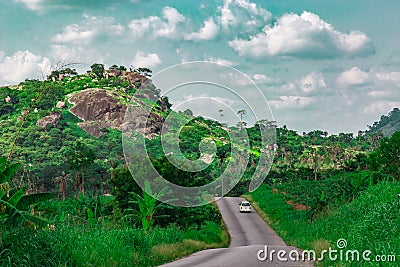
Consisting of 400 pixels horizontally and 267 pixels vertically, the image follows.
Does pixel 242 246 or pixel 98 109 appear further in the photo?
pixel 98 109

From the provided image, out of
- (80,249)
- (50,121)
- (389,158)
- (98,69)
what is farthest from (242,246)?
(98,69)

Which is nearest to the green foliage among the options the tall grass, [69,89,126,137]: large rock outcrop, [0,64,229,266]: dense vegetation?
[0,64,229,266]: dense vegetation

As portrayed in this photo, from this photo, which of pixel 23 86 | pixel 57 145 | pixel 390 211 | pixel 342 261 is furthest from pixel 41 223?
pixel 23 86

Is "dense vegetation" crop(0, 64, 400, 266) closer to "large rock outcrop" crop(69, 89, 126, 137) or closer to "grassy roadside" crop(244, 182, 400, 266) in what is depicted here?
"grassy roadside" crop(244, 182, 400, 266)

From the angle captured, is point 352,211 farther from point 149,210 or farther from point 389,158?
point 389,158

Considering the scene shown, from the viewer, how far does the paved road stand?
12586mm

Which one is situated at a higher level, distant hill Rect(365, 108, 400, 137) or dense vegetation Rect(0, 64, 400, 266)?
distant hill Rect(365, 108, 400, 137)

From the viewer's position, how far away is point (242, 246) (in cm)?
2048

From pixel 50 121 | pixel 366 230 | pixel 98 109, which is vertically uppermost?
pixel 98 109

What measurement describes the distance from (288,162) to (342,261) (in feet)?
238

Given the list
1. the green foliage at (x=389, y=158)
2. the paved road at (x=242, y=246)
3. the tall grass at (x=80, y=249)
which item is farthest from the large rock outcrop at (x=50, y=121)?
the tall grass at (x=80, y=249)

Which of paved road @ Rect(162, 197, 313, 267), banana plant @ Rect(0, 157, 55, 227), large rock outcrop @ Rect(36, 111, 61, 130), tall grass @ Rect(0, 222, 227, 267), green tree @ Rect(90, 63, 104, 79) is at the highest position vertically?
green tree @ Rect(90, 63, 104, 79)

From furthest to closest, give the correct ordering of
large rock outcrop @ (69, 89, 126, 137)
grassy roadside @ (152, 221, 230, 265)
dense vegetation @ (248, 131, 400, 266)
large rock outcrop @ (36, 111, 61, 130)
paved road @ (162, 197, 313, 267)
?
large rock outcrop @ (69, 89, 126, 137), large rock outcrop @ (36, 111, 61, 130), grassy roadside @ (152, 221, 230, 265), paved road @ (162, 197, 313, 267), dense vegetation @ (248, 131, 400, 266)

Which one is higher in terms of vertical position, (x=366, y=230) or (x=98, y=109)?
(x=98, y=109)
